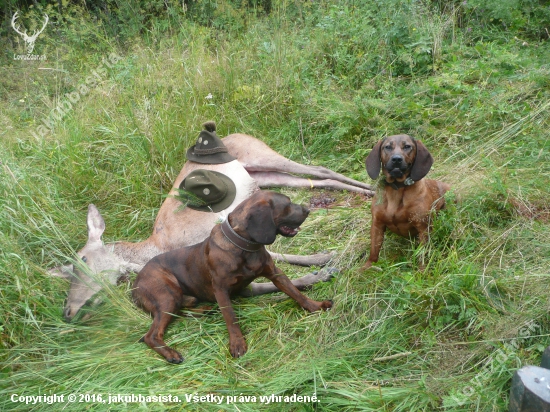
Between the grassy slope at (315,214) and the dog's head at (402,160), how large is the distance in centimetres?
39

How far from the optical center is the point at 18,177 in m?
4.93

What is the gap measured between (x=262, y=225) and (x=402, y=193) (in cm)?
108

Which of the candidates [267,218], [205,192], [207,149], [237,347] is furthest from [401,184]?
[207,149]

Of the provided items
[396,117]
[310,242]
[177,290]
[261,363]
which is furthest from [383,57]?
[261,363]

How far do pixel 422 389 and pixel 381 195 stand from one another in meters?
1.58

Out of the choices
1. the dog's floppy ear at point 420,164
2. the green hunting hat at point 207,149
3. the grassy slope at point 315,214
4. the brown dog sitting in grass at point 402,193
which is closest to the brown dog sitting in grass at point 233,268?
the grassy slope at point 315,214

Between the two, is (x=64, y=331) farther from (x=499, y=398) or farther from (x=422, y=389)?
(x=499, y=398)

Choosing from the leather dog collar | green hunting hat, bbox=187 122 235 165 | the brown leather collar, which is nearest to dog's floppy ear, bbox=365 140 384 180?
the leather dog collar

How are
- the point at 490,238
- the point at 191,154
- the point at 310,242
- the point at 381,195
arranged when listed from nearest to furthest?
the point at 490,238 < the point at 381,195 < the point at 310,242 < the point at 191,154

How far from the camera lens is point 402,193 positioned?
12.9ft

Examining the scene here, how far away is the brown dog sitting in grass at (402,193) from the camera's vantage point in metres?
3.85

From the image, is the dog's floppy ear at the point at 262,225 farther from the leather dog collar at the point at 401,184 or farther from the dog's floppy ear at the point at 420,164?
the dog's floppy ear at the point at 420,164

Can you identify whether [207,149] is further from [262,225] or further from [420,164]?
[420,164]

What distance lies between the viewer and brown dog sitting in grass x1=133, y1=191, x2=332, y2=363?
11.9 feet
